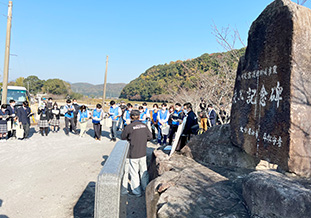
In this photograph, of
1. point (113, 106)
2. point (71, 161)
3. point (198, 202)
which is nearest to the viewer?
point (198, 202)

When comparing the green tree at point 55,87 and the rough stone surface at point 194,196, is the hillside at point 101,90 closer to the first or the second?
the green tree at point 55,87

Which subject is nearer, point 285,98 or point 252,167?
point 285,98

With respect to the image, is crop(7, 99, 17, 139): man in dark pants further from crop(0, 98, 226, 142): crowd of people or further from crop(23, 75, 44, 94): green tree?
crop(23, 75, 44, 94): green tree

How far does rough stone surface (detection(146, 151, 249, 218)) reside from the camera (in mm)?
3160

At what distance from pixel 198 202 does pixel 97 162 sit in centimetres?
486

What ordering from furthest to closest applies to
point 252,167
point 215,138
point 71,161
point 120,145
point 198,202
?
point 71,161, point 215,138, point 252,167, point 120,145, point 198,202

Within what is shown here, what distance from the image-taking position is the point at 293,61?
3.62 metres

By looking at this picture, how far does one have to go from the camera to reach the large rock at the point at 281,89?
3.60 meters

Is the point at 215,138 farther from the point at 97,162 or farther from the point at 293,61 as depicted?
the point at 97,162

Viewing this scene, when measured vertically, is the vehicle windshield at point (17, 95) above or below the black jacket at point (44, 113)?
above

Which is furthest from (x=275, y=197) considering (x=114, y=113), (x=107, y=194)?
(x=114, y=113)

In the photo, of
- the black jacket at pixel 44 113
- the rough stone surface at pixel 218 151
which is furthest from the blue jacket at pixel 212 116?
the black jacket at pixel 44 113

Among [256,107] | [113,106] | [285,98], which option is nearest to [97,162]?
[113,106]

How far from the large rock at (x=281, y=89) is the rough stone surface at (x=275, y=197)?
0.67 metres
